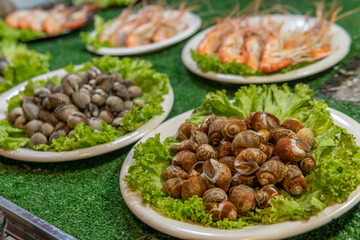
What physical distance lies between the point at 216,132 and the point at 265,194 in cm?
43

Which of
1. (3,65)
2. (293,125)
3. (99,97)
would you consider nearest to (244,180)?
(293,125)

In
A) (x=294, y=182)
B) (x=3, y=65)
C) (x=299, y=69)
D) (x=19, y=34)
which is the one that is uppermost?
(x=294, y=182)

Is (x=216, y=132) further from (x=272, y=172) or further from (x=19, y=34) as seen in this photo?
(x=19, y=34)

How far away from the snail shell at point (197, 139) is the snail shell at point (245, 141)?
20 cm

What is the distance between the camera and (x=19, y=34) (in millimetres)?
4398

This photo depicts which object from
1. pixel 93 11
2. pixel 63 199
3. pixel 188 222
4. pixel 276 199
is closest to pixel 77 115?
pixel 63 199

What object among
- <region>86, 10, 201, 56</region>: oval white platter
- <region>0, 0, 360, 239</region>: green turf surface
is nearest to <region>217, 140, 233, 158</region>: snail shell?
<region>0, 0, 360, 239</region>: green turf surface

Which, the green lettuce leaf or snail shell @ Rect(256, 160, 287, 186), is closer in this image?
snail shell @ Rect(256, 160, 287, 186)

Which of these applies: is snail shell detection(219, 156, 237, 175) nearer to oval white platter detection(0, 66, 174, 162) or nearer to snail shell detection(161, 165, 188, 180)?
snail shell detection(161, 165, 188, 180)

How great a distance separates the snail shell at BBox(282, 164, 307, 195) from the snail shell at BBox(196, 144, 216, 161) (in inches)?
13.8

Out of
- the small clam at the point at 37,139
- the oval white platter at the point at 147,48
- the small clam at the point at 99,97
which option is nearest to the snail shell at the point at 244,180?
the small clam at the point at 99,97

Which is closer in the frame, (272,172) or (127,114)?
(272,172)

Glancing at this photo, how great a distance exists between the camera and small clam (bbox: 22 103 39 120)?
245 centimetres

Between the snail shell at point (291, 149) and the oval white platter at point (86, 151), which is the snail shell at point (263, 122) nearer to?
the snail shell at point (291, 149)
